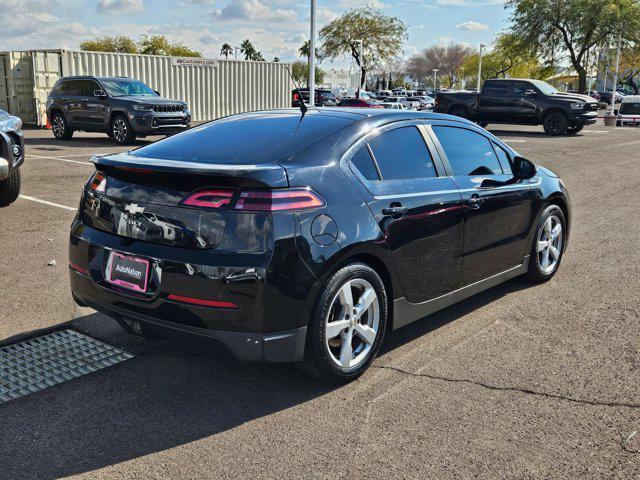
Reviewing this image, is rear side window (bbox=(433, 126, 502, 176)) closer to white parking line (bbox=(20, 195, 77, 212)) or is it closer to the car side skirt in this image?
the car side skirt

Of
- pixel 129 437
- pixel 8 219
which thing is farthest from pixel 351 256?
pixel 8 219

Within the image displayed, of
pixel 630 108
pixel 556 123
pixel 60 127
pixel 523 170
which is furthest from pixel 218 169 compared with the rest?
pixel 630 108

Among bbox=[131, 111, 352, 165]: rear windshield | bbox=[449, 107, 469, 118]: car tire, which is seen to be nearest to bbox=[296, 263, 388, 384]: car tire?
bbox=[131, 111, 352, 165]: rear windshield

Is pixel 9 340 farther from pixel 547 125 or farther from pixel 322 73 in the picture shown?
pixel 322 73

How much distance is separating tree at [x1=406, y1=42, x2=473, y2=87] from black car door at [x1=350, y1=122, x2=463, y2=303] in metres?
112

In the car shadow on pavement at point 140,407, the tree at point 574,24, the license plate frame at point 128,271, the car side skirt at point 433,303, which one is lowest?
the car shadow on pavement at point 140,407

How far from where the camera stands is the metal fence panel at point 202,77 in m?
25.5

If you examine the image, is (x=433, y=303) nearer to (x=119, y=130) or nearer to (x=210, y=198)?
(x=210, y=198)

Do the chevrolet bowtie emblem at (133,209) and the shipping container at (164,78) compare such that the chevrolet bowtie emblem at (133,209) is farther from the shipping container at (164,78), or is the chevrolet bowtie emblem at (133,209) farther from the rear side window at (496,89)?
the rear side window at (496,89)

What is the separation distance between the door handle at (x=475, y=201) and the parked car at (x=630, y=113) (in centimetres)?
3112

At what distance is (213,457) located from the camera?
9.86 feet

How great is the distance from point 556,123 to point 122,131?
1599 cm

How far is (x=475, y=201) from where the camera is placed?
455cm

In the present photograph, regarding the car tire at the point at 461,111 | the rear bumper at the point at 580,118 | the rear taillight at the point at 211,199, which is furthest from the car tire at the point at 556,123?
the rear taillight at the point at 211,199
